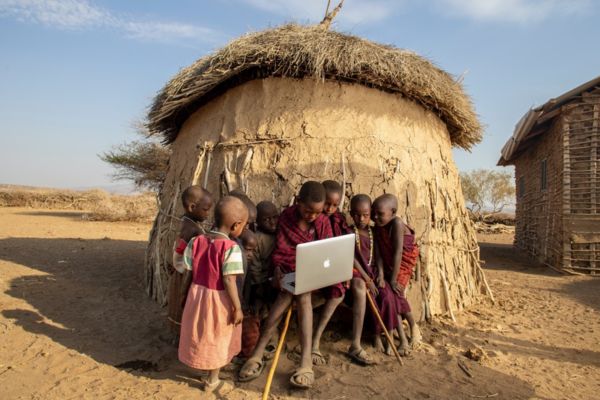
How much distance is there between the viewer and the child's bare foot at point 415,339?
3.37 metres

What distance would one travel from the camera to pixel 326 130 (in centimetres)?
409

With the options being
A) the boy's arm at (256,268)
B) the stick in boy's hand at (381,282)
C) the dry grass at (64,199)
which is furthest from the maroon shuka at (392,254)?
the dry grass at (64,199)

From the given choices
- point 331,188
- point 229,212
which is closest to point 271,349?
point 229,212

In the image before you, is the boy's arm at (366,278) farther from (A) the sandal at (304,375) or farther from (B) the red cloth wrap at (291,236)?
(A) the sandal at (304,375)

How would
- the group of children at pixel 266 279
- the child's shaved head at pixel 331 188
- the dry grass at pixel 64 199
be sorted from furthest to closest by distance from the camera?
the dry grass at pixel 64 199 → the child's shaved head at pixel 331 188 → the group of children at pixel 266 279

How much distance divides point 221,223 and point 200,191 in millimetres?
865

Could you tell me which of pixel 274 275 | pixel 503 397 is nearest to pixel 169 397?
pixel 274 275

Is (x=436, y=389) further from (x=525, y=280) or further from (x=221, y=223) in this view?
(x=525, y=280)

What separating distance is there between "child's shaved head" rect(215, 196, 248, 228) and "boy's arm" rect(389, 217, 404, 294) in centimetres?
160

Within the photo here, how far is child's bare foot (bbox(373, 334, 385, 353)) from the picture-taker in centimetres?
327

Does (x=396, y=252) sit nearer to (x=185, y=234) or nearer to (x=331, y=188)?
(x=331, y=188)

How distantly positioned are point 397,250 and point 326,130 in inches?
61.1

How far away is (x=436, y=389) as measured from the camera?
2650 mm

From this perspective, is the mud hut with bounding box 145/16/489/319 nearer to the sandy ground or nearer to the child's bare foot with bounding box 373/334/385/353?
the sandy ground
